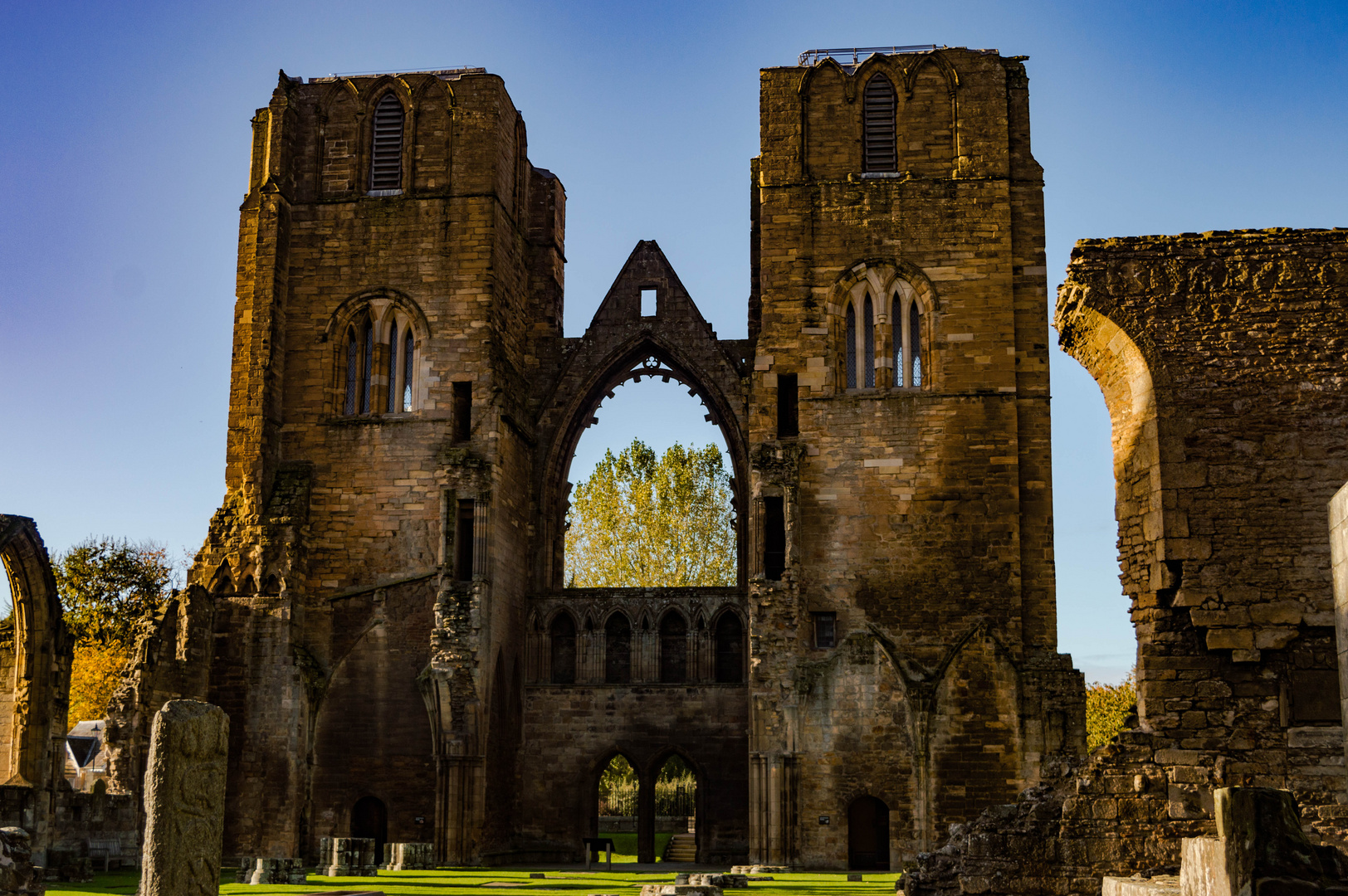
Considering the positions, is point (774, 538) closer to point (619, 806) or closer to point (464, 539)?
point (464, 539)

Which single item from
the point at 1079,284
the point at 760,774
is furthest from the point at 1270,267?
the point at 760,774

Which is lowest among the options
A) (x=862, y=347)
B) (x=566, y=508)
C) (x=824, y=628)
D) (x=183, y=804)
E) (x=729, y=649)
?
(x=183, y=804)

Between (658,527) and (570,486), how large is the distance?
13.0 meters

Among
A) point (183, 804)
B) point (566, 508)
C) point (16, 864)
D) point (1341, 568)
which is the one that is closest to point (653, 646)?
point (566, 508)

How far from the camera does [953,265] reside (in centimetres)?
2439

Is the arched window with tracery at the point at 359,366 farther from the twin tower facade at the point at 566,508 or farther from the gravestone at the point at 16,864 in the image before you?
the gravestone at the point at 16,864

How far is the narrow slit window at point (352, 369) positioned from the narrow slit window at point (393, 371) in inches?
21.8

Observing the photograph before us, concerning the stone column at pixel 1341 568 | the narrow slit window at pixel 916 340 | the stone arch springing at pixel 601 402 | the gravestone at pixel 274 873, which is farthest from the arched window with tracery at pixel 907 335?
the stone column at pixel 1341 568

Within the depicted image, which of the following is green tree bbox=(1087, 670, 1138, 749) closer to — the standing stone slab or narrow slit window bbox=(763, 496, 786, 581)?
narrow slit window bbox=(763, 496, 786, 581)

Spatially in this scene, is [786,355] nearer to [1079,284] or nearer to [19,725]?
[1079,284]

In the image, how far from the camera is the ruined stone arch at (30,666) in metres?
17.6

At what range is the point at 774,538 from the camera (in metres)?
24.1

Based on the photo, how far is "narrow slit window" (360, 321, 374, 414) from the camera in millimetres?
25344

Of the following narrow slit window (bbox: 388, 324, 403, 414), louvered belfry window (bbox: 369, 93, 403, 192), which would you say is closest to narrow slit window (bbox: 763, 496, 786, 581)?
narrow slit window (bbox: 388, 324, 403, 414)
